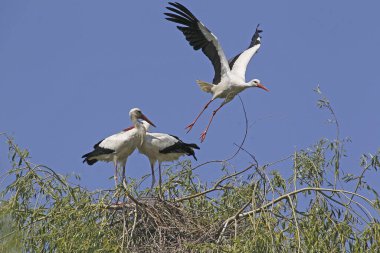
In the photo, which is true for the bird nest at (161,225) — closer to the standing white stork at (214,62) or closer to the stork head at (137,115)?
the stork head at (137,115)

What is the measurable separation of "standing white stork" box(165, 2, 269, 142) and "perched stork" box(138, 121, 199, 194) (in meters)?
1.30

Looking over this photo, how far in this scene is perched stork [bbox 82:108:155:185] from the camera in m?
10.7

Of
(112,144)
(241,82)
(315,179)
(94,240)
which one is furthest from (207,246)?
(241,82)

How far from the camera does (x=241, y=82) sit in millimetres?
12586

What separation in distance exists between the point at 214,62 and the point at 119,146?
2507 mm

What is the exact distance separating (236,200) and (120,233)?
123 cm

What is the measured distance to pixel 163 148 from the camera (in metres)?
10.9

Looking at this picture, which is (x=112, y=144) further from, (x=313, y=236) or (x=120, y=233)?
(x=313, y=236)

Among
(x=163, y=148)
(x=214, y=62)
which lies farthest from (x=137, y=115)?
(x=214, y=62)

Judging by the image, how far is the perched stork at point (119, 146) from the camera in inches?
422

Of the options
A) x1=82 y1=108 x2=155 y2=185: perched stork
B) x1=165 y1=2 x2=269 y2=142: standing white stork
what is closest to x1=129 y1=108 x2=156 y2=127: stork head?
x1=82 y1=108 x2=155 y2=185: perched stork

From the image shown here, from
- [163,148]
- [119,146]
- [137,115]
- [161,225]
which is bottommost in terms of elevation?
[161,225]

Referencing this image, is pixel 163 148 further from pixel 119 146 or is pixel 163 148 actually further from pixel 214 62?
pixel 214 62

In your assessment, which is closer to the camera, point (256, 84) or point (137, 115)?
point (137, 115)
